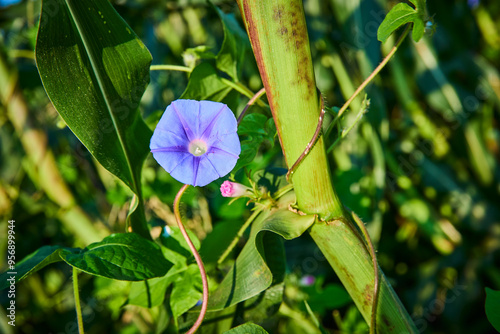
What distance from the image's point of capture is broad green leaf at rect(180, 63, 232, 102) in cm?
50

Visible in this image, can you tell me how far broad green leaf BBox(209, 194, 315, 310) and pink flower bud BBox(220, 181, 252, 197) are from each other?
4 centimetres

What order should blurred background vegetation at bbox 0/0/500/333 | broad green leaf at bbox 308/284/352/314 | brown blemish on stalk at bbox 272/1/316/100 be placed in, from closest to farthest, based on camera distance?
1. brown blemish on stalk at bbox 272/1/316/100
2. broad green leaf at bbox 308/284/352/314
3. blurred background vegetation at bbox 0/0/500/333

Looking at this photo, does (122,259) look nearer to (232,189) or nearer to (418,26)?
(232,189)

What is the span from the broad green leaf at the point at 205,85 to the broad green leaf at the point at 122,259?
7.9 inches

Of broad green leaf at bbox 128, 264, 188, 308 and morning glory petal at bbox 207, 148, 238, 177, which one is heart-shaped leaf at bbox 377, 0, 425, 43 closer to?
morning glory petal at bbox 207, 148, 238, 177

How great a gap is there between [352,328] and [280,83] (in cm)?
74

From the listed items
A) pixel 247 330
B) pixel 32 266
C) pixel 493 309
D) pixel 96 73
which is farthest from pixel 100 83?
pixel 493 309

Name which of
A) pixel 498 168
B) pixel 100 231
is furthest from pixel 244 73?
pixel 498 168

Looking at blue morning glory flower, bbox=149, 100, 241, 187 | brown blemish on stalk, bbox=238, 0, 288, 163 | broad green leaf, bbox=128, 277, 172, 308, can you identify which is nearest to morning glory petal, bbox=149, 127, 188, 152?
blue morning glory flower, bbox=149, 100, 241, 187

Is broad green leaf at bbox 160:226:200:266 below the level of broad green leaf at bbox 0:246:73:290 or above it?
below

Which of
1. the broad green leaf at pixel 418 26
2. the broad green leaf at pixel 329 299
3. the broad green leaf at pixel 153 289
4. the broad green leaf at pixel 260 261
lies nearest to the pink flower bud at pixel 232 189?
the broad green leaf at pixel 260 261

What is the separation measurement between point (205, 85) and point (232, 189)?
160 mm

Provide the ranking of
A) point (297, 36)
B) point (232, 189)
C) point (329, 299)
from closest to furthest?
point (297, 36) < point (232, 189) < point (329, 299)

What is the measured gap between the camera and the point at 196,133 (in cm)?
44
